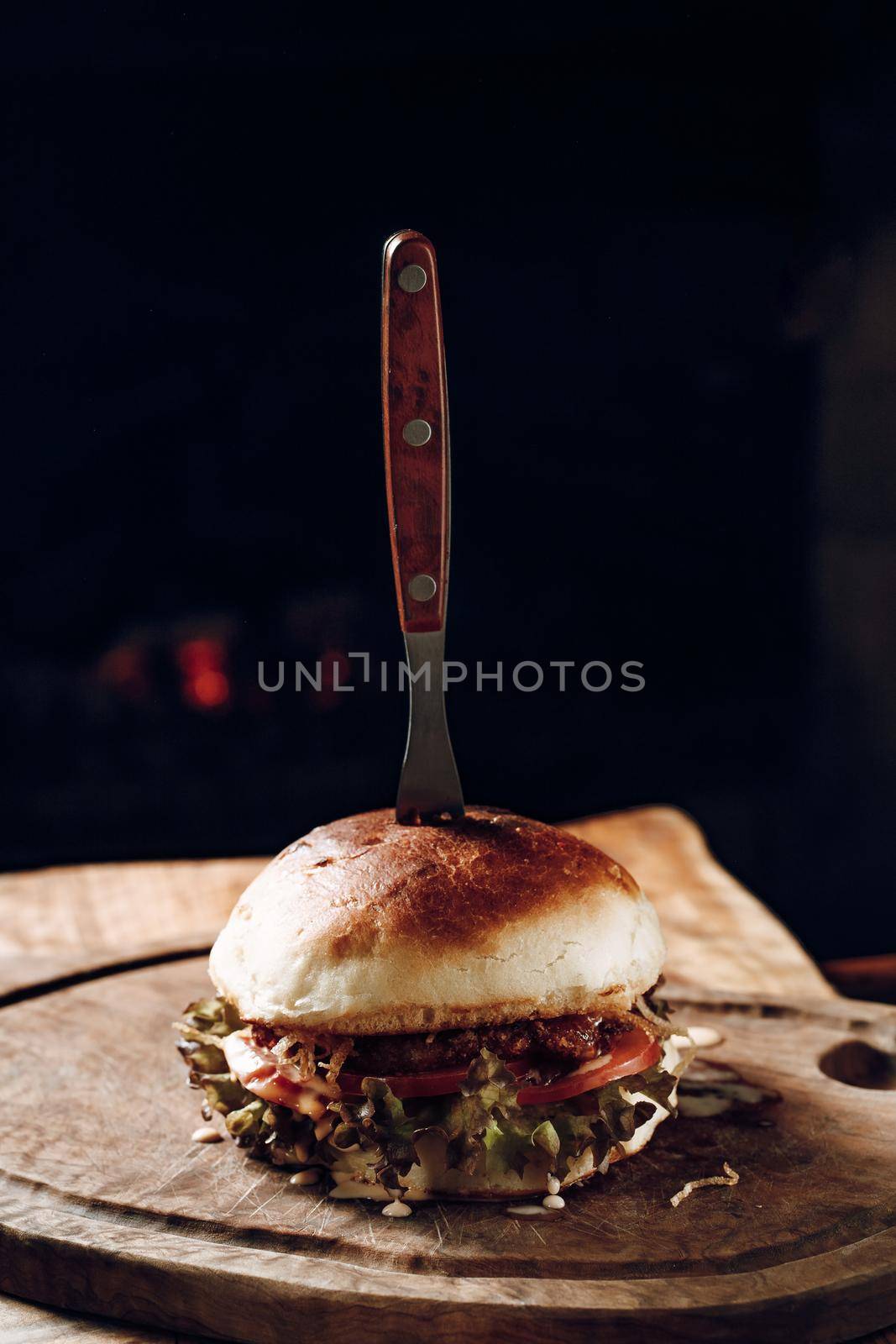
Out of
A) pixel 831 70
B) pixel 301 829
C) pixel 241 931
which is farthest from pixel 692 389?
pixel 241 931

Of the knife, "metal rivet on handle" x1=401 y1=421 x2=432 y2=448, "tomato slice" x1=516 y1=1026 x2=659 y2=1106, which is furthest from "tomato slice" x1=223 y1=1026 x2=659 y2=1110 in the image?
"metal rivet on handle" x1=401 y1=421 x2=432 y2=448

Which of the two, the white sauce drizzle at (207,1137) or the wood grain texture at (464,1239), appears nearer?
the wood grain texture at (464,1239)

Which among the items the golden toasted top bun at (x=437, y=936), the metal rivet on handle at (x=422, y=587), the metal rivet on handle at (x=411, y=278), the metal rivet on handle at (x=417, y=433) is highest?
the metal rivet on handle at (x=411, y=278)

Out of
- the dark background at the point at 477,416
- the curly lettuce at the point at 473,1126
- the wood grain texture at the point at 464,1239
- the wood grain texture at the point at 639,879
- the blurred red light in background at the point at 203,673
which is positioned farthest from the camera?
the blurred red light in background at the point at 203,673

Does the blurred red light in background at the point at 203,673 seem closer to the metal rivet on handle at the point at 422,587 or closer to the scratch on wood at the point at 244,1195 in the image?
the metal rivet on handle at the point at 422,587

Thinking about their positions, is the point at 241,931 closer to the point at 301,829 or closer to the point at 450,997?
the point at 450,997

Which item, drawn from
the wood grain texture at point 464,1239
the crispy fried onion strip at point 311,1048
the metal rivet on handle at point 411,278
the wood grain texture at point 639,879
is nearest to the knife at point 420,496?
the metal rivet on handle at point 411,278

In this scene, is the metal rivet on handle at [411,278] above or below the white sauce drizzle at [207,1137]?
above
